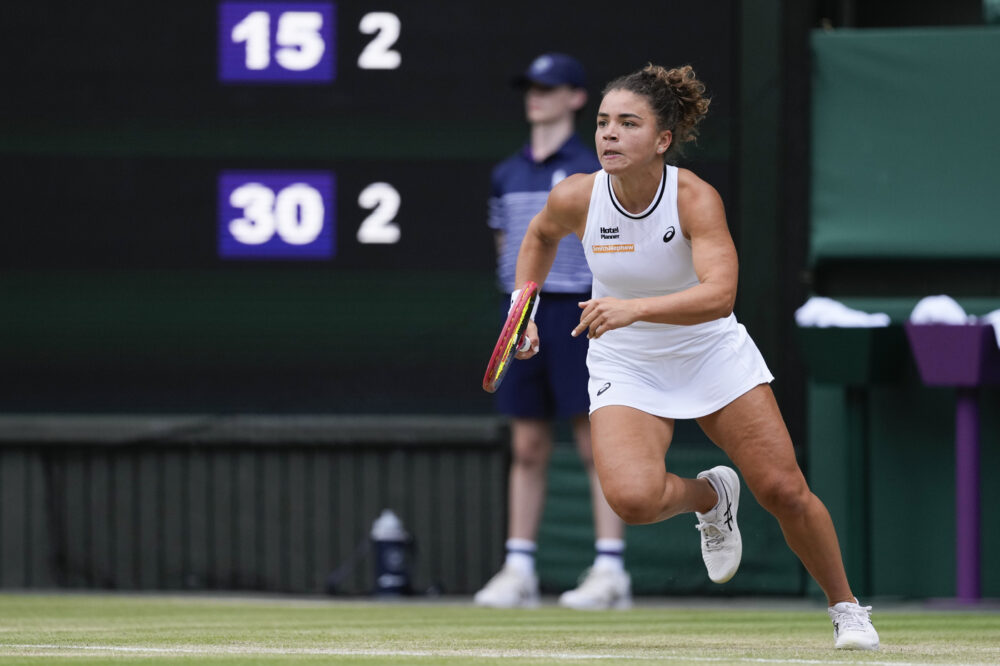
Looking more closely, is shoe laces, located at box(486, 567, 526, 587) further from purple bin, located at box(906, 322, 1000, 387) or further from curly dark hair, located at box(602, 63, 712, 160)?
curly dark hair, located at box(602, 63, 712, 160)

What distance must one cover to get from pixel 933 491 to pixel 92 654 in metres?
4.46

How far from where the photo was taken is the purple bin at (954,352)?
298 inches

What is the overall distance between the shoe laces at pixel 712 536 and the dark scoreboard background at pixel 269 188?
288 cm

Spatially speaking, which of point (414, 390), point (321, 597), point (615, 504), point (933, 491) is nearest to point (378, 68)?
point (414, 390)

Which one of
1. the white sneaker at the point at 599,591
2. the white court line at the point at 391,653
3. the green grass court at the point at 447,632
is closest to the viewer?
the white court line at the point at 391,653

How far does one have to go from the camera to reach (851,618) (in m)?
5.05

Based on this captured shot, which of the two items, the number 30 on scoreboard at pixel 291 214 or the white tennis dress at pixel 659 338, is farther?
the number 30 on scoreboard at pixel 291 214

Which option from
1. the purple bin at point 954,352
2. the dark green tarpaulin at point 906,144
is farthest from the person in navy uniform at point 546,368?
the purple bin at point 954,352

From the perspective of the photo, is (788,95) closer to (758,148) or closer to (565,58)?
(758,148)

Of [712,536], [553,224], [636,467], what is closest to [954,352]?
[712,536]

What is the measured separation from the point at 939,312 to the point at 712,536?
260 centimetres

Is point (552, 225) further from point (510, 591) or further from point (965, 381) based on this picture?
point (965, 381)

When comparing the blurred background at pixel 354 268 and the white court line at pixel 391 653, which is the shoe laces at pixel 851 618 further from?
the blurred background at pixel 354 268

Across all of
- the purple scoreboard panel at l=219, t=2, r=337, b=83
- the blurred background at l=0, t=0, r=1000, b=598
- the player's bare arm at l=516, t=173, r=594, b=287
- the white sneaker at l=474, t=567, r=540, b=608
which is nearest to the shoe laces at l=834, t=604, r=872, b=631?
the player's bare arm at l=516, t=173, r=594, b=287
